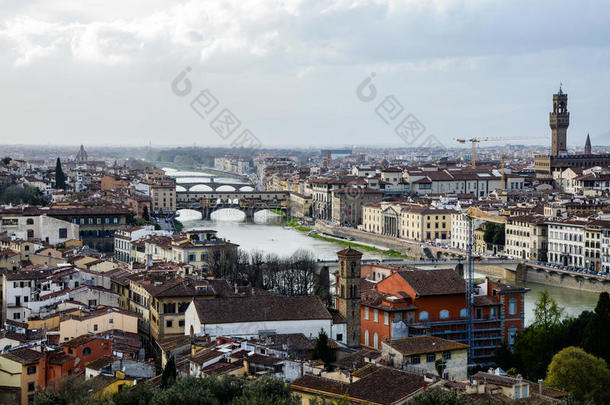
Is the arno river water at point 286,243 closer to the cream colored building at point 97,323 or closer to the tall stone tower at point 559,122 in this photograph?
the cream colored building at point 97,323

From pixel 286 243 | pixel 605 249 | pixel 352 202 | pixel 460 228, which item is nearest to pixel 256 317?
pixel 605 249

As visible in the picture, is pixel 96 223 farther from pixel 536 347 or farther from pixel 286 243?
pixel 536 347

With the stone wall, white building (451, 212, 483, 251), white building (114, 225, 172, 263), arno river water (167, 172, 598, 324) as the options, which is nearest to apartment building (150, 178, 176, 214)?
arno river water (167, 172, 598, 324)

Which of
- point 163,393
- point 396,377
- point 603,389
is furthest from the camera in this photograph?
point 603,389

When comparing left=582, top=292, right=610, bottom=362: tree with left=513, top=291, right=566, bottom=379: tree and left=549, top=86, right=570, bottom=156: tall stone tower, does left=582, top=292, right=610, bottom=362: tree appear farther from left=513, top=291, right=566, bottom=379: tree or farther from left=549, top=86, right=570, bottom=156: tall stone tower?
left=549, top=86, right=570, bottom=156: tall stone tower

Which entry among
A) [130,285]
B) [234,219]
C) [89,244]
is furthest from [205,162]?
[130,285]

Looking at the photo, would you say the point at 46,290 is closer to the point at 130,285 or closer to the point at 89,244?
the point at 130,285

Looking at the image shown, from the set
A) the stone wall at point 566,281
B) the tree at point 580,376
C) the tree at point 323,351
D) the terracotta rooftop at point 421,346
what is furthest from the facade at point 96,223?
the tree at point 580,376
